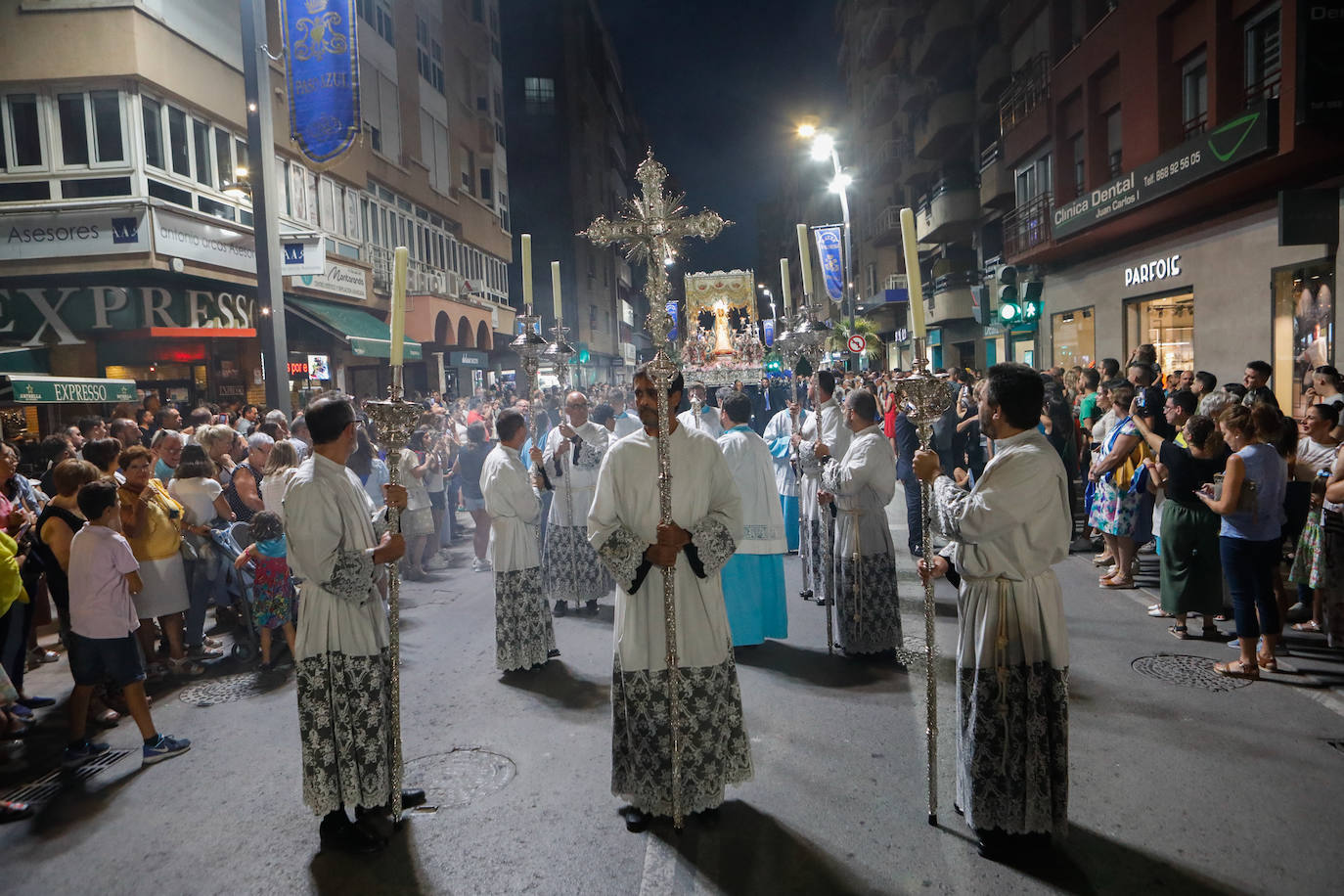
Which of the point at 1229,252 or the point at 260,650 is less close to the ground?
the point at 1229,252

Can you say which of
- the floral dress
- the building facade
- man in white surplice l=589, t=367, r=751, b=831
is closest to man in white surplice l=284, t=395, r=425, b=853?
man in white surplice l=589, t=367, r=751, b=831

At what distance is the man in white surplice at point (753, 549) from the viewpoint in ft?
22.9

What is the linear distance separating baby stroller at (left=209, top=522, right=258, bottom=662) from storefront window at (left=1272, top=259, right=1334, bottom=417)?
43.0 ft

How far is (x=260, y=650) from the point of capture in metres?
7.45

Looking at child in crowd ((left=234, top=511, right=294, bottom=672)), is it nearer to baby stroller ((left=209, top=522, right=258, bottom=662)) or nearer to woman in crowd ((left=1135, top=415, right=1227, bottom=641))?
baby stroller ((left=209, top=522, right=258, bottom=662))

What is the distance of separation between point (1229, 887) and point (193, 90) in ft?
60.7

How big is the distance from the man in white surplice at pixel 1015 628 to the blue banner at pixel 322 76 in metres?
10.2

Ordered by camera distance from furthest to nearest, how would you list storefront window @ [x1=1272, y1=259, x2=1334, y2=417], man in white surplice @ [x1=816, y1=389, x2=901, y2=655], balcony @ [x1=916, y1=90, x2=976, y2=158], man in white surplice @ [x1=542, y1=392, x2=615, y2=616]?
balcony @ [x1=916, y1=90, x2=976, y2=158] → storefront window @ [x1=1272, y1=259, x2=1334, y2=417] → man in white surplice @ [x1=542, y1=392, x2=615, y2=616] → man in white surplice @ [x1=816, y1=389, x2=901, y2=655]

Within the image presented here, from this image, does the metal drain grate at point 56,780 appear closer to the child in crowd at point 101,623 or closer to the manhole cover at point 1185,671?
the child in crowd at point 101,623

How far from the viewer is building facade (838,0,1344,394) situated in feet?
37.8

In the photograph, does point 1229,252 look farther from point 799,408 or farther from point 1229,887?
point 1229,887

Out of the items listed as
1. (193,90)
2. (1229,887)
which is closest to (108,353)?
(193,90)

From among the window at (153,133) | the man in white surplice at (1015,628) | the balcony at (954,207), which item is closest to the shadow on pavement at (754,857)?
the man in white surplice at (1015,628)

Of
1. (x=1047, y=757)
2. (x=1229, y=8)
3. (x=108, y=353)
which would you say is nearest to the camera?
(x=1047, y=757)
